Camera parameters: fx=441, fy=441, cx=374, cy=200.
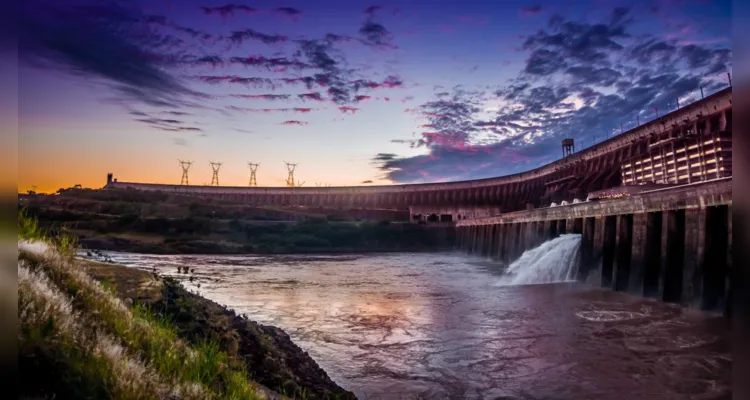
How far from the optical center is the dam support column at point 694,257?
10.9 metres

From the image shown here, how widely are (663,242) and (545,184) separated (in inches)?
1484

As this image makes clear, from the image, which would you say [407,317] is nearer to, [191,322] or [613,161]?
[191,322]

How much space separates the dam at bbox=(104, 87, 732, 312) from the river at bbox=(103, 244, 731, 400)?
0.93 metres

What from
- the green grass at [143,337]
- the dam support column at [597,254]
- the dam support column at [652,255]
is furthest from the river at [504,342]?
the green grass at [143,337]

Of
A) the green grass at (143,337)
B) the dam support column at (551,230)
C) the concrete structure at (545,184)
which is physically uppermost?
the concrete structure at (545,184)

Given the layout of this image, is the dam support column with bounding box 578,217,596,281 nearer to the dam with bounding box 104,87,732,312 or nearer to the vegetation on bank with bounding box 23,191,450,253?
the dam with bounding box 104,87,732,312

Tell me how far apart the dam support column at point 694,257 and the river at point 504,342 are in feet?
1.39

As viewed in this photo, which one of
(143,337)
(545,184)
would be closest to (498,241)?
(545,184)

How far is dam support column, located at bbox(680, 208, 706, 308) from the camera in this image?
10859 millimetres

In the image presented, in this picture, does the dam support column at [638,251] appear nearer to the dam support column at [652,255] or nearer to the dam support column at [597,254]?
the dam support column at [652,255]

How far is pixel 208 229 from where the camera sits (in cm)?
4675

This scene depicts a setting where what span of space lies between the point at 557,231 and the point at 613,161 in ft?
59.9

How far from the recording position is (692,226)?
1144cm

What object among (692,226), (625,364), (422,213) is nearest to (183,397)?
(625,364)
